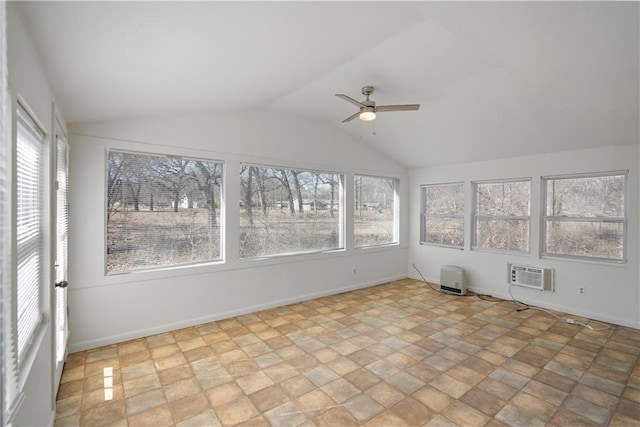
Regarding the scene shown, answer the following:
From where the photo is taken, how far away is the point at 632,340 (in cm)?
340

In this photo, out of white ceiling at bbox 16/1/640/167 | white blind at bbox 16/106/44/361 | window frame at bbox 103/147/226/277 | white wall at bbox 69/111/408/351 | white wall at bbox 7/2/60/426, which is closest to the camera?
white wall at bbox 7/2/60/426

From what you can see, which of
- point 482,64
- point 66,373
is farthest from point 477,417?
point 66,373

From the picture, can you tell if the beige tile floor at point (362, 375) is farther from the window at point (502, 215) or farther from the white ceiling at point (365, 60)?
the white ceiling at point (365, 60)

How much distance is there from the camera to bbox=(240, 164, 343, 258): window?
429cm

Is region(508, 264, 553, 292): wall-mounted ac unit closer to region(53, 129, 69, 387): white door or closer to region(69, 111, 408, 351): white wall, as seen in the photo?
region(69, 111, 408, 351): white wall

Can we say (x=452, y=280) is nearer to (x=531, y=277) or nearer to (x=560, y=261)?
(x=531, y=277)

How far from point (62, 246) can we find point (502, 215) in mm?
5776

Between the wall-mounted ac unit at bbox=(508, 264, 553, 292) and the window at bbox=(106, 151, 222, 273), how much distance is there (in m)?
4.41

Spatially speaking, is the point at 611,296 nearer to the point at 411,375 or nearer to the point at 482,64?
the point at 411,375

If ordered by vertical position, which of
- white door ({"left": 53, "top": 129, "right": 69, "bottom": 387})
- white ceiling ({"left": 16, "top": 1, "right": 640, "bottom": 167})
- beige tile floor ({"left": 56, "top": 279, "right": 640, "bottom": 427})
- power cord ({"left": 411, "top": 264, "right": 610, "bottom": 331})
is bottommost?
beige tile floor ({"left": 56, "top": 279, "right": 640, "bottom": 427})

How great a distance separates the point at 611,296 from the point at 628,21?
11.5 feet

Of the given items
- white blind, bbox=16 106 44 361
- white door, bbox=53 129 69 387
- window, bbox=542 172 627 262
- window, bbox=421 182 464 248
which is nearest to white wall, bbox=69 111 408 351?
white door, bbox=53 129 69 387

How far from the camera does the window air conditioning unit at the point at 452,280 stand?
5.16 m

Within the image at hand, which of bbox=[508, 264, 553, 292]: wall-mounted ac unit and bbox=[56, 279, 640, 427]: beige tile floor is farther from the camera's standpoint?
bbox=[508, 264, 553, 292]: wall-mounted ac unit
